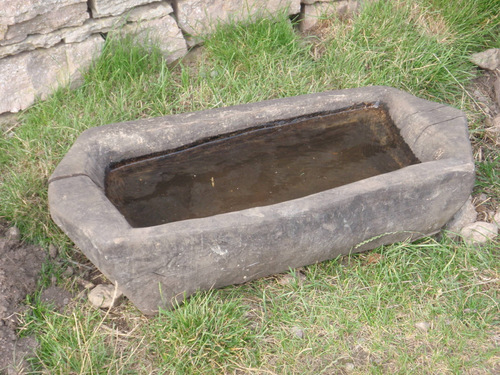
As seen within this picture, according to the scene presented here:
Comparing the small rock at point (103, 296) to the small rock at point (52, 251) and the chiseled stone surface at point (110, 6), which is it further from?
the chiseled stone surface at point (110, 6)

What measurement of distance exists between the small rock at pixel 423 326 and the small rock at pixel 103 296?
50.6 inches

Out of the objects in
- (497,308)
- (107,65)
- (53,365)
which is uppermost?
(107,65)

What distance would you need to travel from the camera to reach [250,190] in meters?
3.02

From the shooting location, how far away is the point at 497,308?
271 cm

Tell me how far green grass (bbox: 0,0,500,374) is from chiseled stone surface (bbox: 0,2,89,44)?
0.25 m

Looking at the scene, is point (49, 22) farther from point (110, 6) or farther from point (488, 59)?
point (488, 59)

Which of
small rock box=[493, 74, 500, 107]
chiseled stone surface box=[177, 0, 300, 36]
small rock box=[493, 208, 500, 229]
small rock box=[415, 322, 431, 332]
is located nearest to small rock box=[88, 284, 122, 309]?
small rock box=[415, 322, 431, 332]

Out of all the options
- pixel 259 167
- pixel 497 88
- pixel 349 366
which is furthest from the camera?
pixel 497 88

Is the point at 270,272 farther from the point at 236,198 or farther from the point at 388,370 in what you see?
the point at 388,370

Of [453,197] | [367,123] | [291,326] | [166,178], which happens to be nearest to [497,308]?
→ [453,197]

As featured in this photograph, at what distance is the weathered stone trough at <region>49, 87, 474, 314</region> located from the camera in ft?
7.93

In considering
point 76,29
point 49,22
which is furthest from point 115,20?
point 49,22

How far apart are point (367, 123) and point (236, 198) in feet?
2.95

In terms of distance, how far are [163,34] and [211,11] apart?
1.10ft
